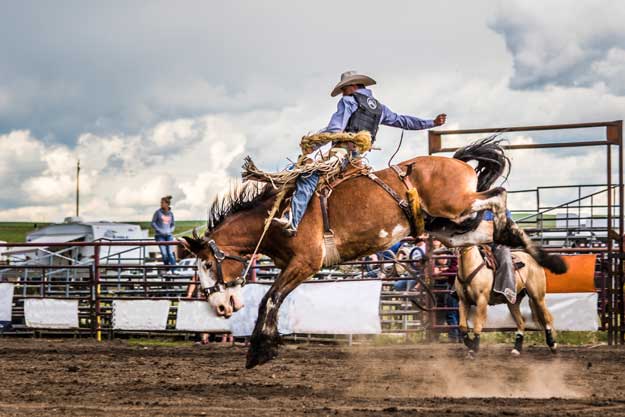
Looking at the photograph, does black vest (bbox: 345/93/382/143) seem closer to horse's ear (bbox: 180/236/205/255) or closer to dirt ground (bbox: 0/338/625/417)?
horse's ear (bbox: 180/236/205/255)

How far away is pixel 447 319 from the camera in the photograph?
1114 centimetres

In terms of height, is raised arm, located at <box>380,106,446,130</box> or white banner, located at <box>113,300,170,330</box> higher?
raised arm, located at <box>380,106,446,130</box>

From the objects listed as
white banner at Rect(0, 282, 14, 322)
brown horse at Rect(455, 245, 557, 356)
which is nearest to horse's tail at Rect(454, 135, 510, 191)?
brown horse at Rect(455, 245, 557, 356)

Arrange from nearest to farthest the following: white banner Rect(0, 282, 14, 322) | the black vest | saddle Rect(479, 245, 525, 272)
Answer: the black vest
saddle Rect(479, 245, 525, 272)
white banner Rect(0, 282, 14, 322)

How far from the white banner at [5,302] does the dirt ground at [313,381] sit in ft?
6.62

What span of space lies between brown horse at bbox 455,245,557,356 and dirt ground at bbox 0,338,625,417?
271 millimetres

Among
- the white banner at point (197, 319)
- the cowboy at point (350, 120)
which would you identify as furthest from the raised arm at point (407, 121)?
the white banner at point (197, 319)

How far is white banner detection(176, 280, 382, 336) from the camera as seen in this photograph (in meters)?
10.4

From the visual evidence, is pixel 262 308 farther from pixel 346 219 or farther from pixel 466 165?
pixel 466 165

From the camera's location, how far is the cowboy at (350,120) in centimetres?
608

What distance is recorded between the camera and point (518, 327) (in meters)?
9.63

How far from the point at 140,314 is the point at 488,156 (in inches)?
264

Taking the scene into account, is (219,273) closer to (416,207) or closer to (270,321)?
(270,321)

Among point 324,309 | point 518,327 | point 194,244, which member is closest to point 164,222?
point 324,309
